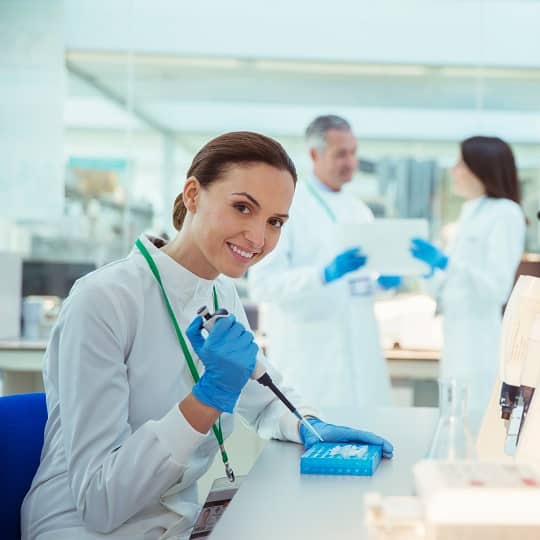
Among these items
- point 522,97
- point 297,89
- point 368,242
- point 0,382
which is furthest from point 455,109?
point 0,382

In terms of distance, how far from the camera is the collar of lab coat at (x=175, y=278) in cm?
146

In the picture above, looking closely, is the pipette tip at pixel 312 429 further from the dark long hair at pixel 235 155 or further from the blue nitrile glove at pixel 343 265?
the blue nitrile glove at pixel 343 265

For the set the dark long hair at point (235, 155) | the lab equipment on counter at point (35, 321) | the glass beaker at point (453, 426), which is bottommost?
the lab equipment on counter at point (35, 321)

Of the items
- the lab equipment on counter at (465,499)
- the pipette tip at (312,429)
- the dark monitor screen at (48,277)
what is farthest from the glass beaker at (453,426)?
the dark monitor screen at (48,277)

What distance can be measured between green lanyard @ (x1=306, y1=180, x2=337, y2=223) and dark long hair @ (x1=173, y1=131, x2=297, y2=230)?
1.67 meters

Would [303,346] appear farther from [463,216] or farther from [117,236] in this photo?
[117,236]

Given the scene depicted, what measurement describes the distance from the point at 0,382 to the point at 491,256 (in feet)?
6.91

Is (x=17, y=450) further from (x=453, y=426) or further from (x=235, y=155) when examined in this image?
(x=453, y=426)

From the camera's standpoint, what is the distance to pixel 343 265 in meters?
2.93

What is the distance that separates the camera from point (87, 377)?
1247 millimetres

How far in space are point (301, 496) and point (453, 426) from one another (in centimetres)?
28

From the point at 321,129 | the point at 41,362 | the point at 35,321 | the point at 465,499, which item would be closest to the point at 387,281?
the point at 321,129

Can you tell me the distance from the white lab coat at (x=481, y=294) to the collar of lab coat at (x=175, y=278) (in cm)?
180

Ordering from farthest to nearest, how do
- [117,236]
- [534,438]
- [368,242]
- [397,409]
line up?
[117,236]
[368,242]
[397,409]
[534,438]
